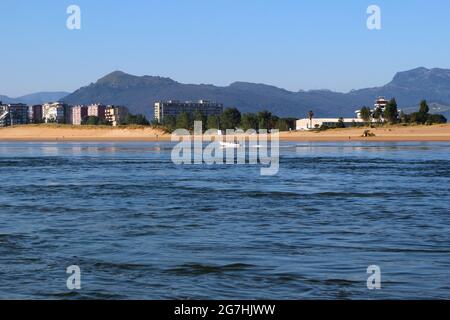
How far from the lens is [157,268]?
15.2 meters

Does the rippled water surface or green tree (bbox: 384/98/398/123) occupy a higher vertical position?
green tree (bbox: 384/98/398/123)

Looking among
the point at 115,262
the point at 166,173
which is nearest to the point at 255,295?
the point at 115,262

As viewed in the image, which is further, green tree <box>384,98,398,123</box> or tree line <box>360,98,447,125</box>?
green tree <box>384,98,398,123</box>

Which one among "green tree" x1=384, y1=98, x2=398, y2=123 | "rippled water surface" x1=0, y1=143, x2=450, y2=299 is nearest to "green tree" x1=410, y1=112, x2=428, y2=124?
"green tree" x1=384, y1=98, x2=398, y2=123

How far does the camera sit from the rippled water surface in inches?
534

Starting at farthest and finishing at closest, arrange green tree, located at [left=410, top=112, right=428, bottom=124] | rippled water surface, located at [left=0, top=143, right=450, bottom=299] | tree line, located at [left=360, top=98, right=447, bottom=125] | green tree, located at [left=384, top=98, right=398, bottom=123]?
green tree, located at [left=384, top=98, right=398, bottom=123]
tree line, located at [left=360, top=98, right=447, bottom=125]
green tree, located at [left=410, top=112, right=428, bottom=124]
rippled water surface, located at [left=0, top=143, right=450, bottom=299]

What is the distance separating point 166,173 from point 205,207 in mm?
22778

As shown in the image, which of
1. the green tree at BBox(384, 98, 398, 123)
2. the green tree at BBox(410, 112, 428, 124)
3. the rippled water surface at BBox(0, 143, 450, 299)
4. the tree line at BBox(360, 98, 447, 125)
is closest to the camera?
the rippled water surface at BBox(0, 143, 450, 299)

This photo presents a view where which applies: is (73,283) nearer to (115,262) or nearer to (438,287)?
(115,262)

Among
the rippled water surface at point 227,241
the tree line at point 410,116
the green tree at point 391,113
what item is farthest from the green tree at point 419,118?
the rippled water surface at point 227,241

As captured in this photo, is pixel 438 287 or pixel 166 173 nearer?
pixel 438 287

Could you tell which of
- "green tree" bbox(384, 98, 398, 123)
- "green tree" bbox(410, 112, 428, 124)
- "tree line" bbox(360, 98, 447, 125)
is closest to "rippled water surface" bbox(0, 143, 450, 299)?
"green tree" bbox(410, 112, 428, 124)

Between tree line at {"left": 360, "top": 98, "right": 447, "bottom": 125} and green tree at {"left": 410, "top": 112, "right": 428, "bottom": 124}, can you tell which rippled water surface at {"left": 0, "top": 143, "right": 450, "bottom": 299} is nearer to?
green tree at {"left": 410, "top": 112, "right": 428, "bottom": 124}

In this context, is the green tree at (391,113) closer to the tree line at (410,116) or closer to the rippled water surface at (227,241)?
the tree line at (410,116)
